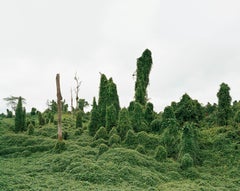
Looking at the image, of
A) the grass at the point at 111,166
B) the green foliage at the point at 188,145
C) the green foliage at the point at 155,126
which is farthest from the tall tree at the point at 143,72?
the green foliage at the point at 188,145

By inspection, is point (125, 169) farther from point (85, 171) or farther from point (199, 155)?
point (199, 155)

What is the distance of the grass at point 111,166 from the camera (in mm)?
15025

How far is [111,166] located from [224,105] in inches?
537

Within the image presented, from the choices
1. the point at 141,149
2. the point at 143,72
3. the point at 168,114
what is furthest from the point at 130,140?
the point at 143,72

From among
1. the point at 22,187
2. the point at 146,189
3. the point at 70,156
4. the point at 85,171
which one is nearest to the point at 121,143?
the point at 70,156

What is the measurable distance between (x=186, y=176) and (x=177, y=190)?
11.7ft

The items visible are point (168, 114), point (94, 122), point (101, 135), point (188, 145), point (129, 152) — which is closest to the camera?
point (129, 152)

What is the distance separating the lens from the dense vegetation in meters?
15.6

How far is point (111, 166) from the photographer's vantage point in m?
17.1

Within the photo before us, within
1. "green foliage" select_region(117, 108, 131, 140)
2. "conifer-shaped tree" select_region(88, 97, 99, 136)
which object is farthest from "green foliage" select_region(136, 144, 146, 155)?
"conifer-shaped tree" select_region(88, 97, 99, 136)

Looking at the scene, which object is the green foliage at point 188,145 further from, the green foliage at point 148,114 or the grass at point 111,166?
the green foliage at point 148,114

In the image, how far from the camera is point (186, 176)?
17.5 meters

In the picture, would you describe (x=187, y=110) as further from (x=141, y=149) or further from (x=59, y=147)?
(x=59, y=147)

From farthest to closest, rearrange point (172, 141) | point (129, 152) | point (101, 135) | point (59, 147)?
point (101, 135) < point (172, 141) < point (59, 147) < point (129, 152)
